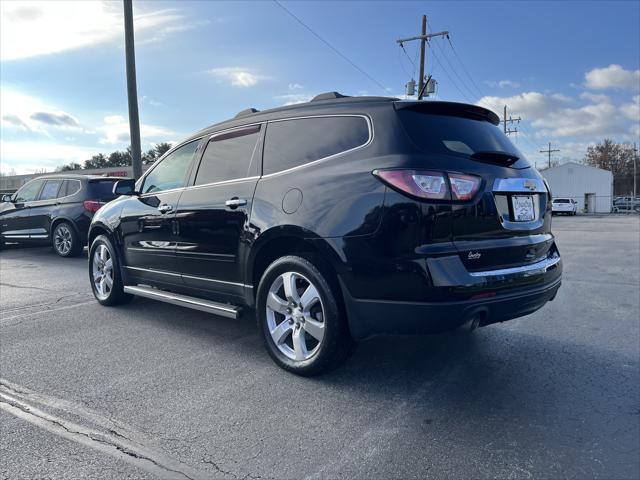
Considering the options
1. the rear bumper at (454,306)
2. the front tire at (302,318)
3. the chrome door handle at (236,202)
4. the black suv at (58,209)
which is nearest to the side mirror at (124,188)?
the chrome door handle at (236,202)

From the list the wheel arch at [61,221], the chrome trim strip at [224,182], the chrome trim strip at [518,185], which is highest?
the chrome trim strip at [224,182]

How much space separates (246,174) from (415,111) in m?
1.40

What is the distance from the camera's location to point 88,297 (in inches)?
235

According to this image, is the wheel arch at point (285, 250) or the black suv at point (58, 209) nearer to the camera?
the wheel arch at point (285, 250)

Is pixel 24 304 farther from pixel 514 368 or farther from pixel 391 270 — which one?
pixel 514 368

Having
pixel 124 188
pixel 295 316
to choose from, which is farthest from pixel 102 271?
pixel 295 316

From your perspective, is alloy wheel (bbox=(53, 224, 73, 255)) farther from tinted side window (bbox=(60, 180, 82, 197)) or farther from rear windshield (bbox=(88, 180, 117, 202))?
rear windshield (bbox=(88, 180, 117, 202))

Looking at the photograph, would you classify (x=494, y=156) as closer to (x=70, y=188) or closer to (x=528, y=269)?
(x=528, y=269)

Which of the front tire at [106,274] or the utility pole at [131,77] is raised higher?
the utility pole at [131,77]

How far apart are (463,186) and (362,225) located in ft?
2.08

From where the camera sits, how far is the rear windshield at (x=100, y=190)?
9.60 metres

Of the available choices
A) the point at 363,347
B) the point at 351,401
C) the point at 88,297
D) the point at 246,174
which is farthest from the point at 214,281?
the point at 88,297

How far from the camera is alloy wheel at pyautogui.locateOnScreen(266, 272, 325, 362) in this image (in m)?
3.21

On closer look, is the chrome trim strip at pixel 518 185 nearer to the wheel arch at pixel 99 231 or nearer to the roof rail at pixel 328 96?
the roof rail at pixel 328 96
